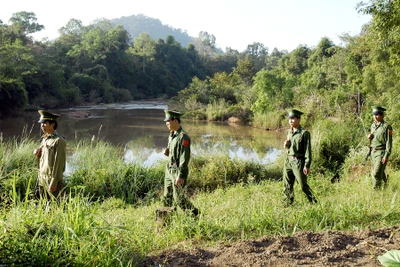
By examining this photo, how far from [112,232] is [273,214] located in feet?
6.00

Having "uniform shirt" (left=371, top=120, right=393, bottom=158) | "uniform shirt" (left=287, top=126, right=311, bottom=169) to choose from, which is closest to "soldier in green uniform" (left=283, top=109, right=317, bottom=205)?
"uniform shirt" (left=287, top=126, right=311, bottom=169)

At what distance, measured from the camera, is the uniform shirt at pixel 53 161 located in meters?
4.29

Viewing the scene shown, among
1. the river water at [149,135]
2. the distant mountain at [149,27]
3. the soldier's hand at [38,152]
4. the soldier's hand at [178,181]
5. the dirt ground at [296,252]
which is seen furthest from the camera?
the distant mountain at [149,27]

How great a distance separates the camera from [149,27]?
169375mm

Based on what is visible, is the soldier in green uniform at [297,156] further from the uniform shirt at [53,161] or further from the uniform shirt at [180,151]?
the uniform shirt at [53,161]

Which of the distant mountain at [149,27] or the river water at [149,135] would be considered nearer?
the river water at [149,135]

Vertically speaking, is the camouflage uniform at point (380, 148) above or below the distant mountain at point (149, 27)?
below

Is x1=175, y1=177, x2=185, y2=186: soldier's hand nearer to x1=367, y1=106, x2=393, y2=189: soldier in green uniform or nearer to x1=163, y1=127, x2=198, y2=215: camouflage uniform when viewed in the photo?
x1=163, y1=127, x2=198, y2=215: camouflage uniform

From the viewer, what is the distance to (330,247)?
10.2ft

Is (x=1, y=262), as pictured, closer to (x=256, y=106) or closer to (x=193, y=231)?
(x=193, y=231)

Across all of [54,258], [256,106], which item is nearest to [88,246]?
[54,258]

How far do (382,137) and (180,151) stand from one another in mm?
3326

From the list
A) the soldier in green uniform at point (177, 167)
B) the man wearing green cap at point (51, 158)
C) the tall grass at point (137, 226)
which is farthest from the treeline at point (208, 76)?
the man wearing green cap at point (51, 158)

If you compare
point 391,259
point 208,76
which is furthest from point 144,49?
point 391,259
